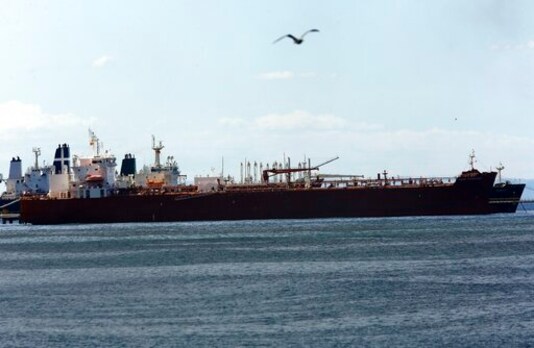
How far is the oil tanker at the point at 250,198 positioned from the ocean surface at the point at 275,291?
57.5 feet

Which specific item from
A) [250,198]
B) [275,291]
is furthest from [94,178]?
[275,291]

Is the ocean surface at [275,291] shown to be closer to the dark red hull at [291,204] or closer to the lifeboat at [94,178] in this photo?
the dark red hull at [291,204]

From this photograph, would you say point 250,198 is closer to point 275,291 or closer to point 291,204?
point 291,204

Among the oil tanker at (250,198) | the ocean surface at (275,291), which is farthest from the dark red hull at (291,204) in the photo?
the ocean surface at (275,291)

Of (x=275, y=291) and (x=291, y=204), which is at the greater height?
(x=291, y=204)

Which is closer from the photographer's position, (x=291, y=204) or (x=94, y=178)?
(x=291, y=204)

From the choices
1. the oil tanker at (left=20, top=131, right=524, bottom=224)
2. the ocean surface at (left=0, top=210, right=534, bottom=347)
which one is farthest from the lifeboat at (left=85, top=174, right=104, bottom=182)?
the ocean surface at (left=0, top=210, right=534, bottom=347)

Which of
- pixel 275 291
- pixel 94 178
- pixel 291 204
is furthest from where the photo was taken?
pixel 94 178

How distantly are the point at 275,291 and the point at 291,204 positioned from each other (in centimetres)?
5265

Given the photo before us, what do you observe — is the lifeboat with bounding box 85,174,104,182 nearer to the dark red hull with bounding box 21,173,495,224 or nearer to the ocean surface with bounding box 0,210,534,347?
the dark red hull with bounding box 21,173,495,224

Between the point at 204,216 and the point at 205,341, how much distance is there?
2611 inches

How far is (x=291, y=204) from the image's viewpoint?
310 ft

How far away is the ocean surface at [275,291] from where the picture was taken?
1284 inches

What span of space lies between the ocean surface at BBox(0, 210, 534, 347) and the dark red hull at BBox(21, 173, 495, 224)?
17.2 m
